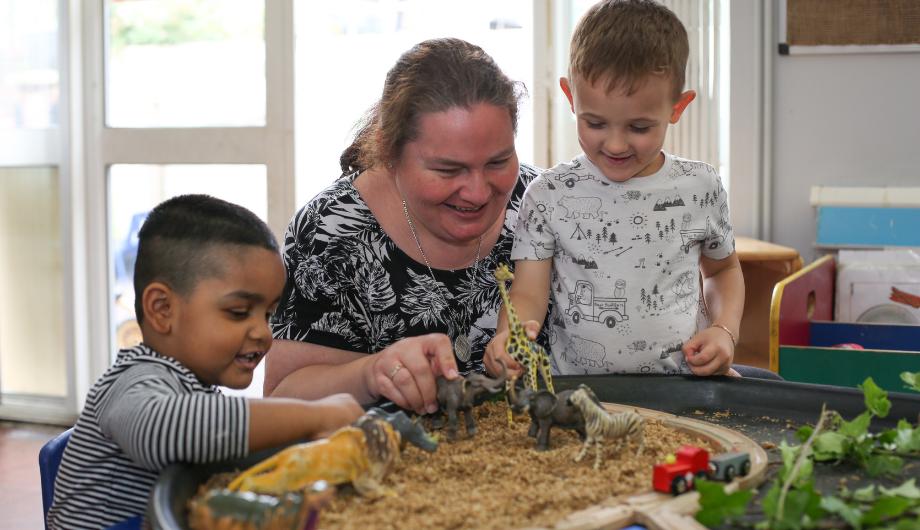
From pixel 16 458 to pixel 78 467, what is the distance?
2.89 m

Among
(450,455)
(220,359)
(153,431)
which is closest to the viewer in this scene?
(153,431)

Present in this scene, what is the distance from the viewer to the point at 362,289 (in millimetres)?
1841

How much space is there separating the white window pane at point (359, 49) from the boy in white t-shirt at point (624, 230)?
1841mm

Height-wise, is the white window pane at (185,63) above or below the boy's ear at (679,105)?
above

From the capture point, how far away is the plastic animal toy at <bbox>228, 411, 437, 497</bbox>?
3.15 ft

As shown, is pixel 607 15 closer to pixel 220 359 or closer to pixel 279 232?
pixel 220 359

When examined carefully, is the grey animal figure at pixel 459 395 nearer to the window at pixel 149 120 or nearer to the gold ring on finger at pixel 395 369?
the gold ring on finger at pixel 395 369

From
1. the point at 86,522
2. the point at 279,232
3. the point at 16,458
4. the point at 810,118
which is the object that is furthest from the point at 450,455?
the point at 16,458

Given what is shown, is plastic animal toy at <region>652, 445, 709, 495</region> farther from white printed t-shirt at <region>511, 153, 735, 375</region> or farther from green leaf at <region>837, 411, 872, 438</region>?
white printed t-shirt at <region>511, 153, 735, 375</region>

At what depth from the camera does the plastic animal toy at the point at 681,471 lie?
102cm

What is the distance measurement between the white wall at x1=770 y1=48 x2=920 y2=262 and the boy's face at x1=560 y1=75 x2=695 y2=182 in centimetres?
185

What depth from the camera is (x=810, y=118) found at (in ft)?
11.0

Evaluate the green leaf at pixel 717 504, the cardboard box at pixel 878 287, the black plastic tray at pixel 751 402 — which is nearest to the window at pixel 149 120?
the cardboard box at pixel 878 287

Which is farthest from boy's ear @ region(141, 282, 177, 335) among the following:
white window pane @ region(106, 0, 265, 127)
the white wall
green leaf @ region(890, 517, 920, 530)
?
white window pane @ region(106, 0, 265, 127)
